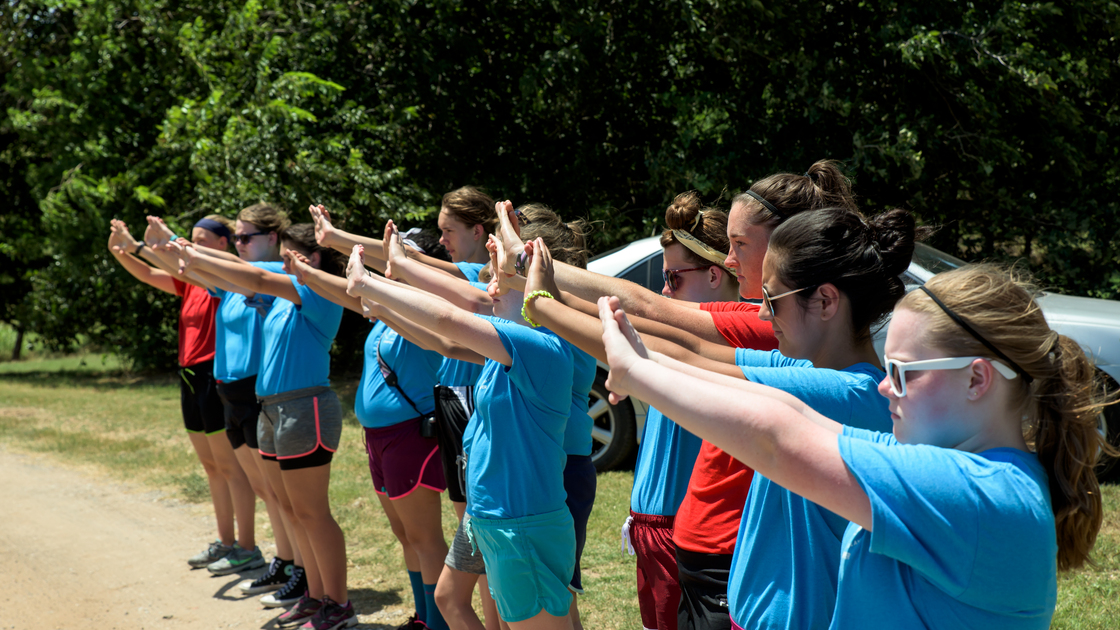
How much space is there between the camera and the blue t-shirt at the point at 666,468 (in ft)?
8.61

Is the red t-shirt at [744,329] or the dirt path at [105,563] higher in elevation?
the red t-shirt at [744,329]

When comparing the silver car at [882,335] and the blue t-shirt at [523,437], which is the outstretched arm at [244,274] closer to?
the blue t-shirt at [523,437]

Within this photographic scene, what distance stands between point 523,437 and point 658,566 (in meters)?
0.60

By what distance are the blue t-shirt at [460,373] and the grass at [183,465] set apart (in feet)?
4.59

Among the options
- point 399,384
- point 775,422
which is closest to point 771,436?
point 775,422

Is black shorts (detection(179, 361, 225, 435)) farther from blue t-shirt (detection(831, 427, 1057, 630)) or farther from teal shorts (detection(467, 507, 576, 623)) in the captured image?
blue t-shirt (detection(831, 427, 1057, 630))

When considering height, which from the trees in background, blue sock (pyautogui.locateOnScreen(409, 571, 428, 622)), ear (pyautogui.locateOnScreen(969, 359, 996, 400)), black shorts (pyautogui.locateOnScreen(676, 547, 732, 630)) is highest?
the trees in background

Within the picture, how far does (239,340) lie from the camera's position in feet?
16.1

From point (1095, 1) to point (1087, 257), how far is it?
261 cm

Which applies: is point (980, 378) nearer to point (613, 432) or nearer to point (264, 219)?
point (264, 219)

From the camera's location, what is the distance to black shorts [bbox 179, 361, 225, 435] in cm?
552

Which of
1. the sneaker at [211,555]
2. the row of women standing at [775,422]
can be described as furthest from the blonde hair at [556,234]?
the sneaker at [211,555]

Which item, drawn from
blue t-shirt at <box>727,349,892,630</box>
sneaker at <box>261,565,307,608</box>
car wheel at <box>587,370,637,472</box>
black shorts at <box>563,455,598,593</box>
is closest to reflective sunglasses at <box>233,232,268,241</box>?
sneaker at <box>261,565,307,608</box>

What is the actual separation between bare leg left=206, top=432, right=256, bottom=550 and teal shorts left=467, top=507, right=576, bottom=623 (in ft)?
10.8
